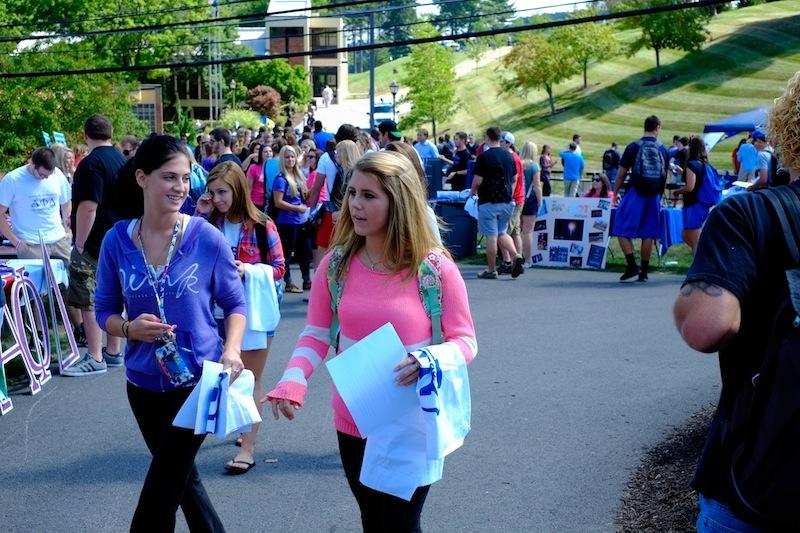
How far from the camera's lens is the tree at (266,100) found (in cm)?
8500

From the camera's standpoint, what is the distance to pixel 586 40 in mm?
61469

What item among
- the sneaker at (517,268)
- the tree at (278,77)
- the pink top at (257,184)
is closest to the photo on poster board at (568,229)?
the sneaker at (517,268)

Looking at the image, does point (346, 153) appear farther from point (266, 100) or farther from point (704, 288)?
point (266, 100)

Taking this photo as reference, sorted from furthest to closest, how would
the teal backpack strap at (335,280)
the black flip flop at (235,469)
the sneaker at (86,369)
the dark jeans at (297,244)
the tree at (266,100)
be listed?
the tree at (266,100)
the dark jeans at (297,244)
the sneaker at (86,369)
the black flip flop at (235,469)
the teal backpack strap at (335,280)

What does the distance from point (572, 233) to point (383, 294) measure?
1275cm

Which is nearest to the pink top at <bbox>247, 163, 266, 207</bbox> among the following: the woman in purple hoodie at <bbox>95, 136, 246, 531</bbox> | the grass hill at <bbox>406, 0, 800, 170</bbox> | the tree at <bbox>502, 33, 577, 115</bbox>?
the woman in purple hoodie at <bbox>95, 136, 246, 531</bbox>

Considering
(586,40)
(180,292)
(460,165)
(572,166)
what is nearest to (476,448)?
(180,292)

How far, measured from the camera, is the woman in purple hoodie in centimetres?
410

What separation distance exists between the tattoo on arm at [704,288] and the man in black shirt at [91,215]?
671 cm

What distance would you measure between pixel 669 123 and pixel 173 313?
178 ft

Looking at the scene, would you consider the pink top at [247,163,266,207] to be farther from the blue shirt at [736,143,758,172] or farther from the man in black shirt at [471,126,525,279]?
the blue shirt at [736,143,758,172]

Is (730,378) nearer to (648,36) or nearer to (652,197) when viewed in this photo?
(652,197)

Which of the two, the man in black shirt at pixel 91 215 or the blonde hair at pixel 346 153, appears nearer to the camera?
the man in black shirt at pixel 91 215

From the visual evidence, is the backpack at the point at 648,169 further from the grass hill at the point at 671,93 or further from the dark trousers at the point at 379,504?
the grass hill at the point at 671,93
